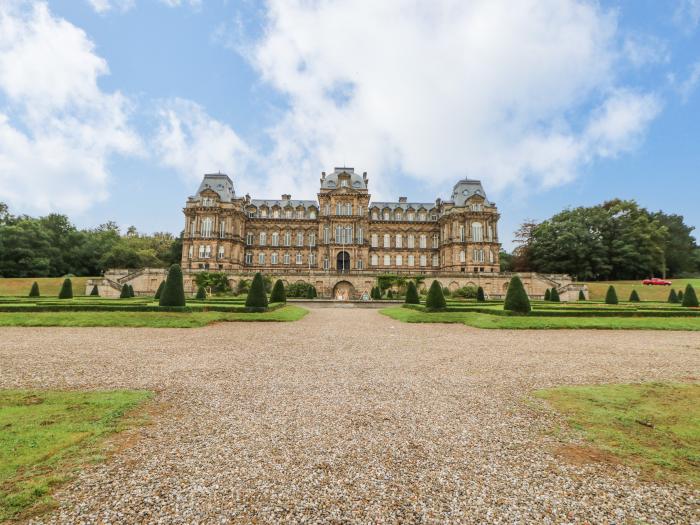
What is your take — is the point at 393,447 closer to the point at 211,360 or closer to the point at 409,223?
the point at 211,360

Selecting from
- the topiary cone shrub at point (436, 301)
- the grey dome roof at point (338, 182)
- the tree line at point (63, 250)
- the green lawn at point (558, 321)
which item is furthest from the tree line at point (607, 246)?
the tree line at point (63, 250)

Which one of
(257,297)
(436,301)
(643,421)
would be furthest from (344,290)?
(643,421)

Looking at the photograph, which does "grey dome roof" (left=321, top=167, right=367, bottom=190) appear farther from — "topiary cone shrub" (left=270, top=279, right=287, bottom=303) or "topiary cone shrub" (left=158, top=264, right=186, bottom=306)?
"topiary cone shrub" (left=158, top=264, right=186, bottom=306)

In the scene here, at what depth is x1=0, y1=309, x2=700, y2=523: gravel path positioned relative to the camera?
10.4 ft

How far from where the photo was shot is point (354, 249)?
51812 millimetres

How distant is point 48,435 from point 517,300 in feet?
66.9

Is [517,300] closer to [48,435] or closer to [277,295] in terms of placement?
[277,295]

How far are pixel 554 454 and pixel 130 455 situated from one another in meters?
5.05

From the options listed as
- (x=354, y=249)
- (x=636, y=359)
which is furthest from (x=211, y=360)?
(x=354, y=249)

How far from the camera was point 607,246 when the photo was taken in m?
53.2

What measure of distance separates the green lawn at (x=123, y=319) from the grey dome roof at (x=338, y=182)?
38.2 meters

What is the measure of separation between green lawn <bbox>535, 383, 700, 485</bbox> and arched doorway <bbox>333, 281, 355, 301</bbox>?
3844 cm

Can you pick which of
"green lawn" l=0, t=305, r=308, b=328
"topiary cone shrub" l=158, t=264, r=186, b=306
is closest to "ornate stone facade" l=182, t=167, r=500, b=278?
"topiary cone shrub" l=158, t=264, r=186, b=306

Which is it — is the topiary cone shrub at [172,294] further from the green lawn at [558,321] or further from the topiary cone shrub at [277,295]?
the green lawn at [558,321]
